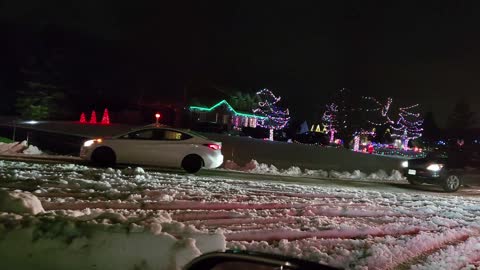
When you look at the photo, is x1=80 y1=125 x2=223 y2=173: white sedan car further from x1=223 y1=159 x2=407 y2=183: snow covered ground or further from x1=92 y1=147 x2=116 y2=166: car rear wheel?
x1=223 y1=159 x2=407 y2=183: snow covered ground

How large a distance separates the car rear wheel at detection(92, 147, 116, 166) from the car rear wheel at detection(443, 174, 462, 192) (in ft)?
39.5

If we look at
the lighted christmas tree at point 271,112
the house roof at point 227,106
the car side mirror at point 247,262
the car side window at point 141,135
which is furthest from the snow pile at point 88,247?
the house roof at point 227,106

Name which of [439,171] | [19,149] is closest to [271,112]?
[19,149]

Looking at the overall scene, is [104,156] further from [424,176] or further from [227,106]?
[227,106]

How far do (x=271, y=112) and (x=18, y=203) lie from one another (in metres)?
49.9

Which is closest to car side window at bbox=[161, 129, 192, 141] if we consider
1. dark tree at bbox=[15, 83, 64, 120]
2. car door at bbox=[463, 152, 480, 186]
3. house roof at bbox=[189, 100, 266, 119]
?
car door at bbox=[463, 152, 480, 186]

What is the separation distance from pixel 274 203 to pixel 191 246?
6.32 m

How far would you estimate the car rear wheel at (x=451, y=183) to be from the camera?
20.8 m

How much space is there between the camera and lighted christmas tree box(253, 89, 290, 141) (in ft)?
188

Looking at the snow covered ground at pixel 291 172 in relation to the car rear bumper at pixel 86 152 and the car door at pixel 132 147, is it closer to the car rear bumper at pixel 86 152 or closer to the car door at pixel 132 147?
the car door at pixel 132 147

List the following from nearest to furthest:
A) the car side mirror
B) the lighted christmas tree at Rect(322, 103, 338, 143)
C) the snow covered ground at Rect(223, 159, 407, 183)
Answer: the car side mirror < the snow covered ground at Rect(223, 159, 407, 183) < the lighted christmas tree at Rect(322, 103, 338, 143)

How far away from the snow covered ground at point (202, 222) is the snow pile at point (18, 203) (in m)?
0.02

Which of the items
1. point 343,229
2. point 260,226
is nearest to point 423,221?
point 343,229

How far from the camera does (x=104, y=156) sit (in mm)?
18188
